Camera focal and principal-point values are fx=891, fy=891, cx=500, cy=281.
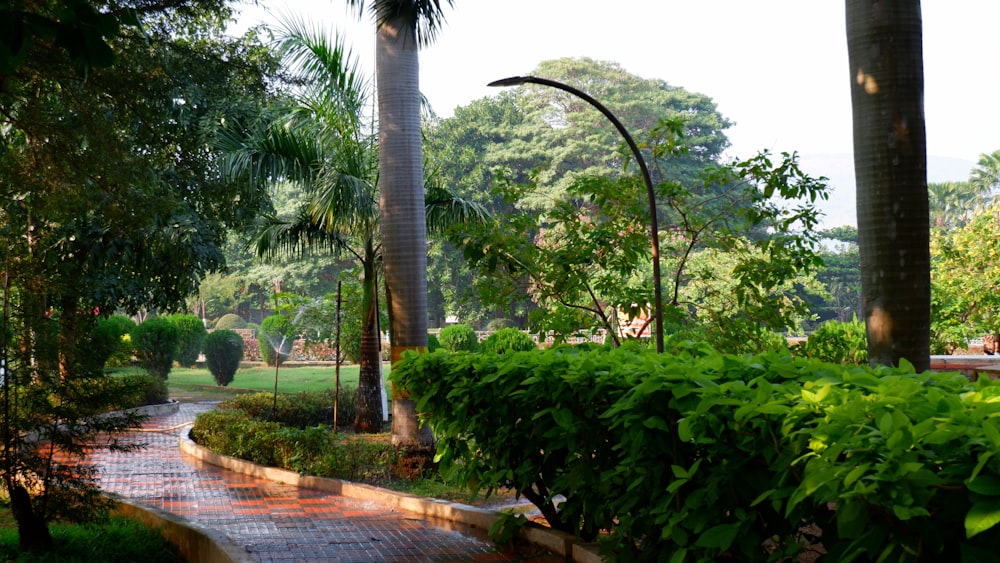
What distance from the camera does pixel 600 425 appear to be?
4664 mm

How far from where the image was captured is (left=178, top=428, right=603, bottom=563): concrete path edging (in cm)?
568

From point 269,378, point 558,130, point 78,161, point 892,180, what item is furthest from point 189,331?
point 892,180

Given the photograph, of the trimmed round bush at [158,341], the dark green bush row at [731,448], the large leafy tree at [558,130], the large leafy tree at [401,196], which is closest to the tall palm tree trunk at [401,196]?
the large leafy tree at [401,196]

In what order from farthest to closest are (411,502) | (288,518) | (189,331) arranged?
(189,331) → (411,502) → (288,518)

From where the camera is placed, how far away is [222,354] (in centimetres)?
2673

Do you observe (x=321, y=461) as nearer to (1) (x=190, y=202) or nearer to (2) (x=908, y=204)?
(1) (x=190, y=202)

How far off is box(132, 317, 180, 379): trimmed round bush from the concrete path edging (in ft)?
33.2

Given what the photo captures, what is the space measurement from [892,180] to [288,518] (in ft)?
18.6

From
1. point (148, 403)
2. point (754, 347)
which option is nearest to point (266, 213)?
point (148, 403)

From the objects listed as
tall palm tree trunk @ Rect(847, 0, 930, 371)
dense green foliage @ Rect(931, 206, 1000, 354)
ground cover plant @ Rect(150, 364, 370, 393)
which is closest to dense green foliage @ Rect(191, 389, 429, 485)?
tall palm tree trunk @ Rect(847, 0, 930, 371)

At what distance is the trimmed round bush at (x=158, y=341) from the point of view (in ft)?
74.7

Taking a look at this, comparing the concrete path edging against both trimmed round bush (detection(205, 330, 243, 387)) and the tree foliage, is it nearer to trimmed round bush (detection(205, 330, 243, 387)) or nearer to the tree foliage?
the tree foliage

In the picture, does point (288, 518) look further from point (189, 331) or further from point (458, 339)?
point (189, 331)

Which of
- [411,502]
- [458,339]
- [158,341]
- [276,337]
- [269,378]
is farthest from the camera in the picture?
[269,378]
